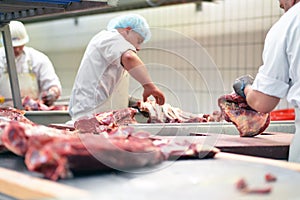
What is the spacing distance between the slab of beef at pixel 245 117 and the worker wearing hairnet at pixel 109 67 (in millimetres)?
487

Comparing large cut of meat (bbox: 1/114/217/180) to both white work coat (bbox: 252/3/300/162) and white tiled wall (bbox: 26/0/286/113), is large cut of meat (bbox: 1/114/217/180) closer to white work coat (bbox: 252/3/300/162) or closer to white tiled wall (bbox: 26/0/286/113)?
white work coat (bbox: 252/3/300/162)

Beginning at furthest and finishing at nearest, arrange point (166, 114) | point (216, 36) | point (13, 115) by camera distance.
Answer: point (216, 36) < point (166, 114) < point (13, 115)

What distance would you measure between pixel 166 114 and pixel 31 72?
2.44m

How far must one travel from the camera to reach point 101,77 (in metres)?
2.80

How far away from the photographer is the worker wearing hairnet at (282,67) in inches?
64.0

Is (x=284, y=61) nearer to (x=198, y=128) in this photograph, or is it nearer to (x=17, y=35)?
(x=198, y=128)

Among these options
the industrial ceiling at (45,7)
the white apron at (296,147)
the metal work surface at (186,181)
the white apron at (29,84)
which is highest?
the industrial ceiling at (45,7)

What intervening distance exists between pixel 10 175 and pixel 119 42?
1.63 m

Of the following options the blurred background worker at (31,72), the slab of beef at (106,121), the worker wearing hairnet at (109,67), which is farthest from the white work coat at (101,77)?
the blurred background worker at (31,72)

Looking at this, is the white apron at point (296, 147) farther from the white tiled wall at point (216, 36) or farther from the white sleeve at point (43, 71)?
the white sleeve at point (43, 71)

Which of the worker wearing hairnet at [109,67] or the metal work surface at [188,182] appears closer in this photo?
the metal work surface at [188,182]

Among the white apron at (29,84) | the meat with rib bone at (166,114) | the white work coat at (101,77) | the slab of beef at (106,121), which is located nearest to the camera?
the slab of beef at (106,121)

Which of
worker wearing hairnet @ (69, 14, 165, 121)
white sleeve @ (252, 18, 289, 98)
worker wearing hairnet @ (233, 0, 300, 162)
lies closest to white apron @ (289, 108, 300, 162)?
worker wearing hairnet @ (233, 0, 300, 162)

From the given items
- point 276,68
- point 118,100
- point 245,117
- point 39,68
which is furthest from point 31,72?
point 276,68
